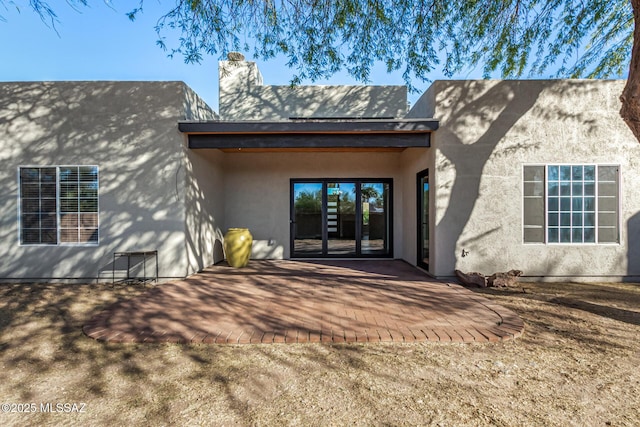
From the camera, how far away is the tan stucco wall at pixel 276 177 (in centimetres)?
948

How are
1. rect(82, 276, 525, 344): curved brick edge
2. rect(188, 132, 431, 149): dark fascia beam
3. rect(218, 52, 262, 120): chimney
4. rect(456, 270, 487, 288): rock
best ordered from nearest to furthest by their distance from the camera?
rect(82, 276, 525, 344): curved brick edge
rect(456, 270, 487, 288): rock
rect(188, 132, 431, 149): dark fascia beam
rect(218, 52, 262, 120): chimney

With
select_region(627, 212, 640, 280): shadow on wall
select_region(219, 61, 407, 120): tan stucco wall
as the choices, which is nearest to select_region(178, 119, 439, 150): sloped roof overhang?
select_region(627, 212, 640, 280): shadow on wall

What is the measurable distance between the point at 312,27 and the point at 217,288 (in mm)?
5283

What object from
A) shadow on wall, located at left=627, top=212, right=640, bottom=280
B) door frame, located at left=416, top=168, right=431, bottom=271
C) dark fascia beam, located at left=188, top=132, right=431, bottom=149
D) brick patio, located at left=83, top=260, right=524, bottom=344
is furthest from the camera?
door frame, located at left=416, top=168, right=431, bottom=271

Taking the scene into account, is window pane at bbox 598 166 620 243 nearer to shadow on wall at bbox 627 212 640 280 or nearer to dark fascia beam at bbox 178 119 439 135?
shadow on wall at bbox 627 212 640 280

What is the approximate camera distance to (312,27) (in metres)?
6.62

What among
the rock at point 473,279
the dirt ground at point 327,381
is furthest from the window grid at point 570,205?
the dirt ground at point 327,381

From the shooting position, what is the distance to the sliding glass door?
31.2 feet

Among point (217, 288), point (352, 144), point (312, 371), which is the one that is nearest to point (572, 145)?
point (352, 144)

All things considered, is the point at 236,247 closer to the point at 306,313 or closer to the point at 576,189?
the point at 306,313

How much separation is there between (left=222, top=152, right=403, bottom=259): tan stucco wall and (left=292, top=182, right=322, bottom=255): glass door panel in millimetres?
238

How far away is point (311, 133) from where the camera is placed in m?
6.79

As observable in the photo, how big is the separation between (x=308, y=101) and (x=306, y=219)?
4.42 meters

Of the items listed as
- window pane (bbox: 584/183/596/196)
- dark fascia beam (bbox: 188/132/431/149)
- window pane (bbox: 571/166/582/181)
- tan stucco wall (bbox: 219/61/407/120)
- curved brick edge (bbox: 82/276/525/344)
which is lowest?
curved brick edge (bbox: 82/276/525/344)
